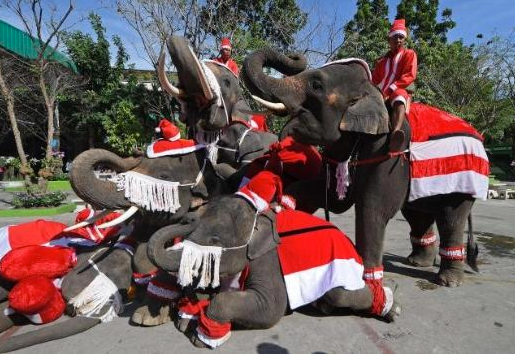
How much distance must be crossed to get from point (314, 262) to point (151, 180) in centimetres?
134

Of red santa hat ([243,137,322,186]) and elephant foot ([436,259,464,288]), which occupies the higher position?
red santa hat ([243,137,322,186])

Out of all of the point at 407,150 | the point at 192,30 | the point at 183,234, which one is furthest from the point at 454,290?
the point at 192,30

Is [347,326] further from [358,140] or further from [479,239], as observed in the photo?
[479,239]

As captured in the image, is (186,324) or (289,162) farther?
(289,162)

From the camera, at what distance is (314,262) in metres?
2.88

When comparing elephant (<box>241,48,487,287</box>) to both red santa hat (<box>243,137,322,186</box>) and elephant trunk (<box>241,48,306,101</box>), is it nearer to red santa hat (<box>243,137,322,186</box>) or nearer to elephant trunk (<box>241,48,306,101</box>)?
elephant trunk (<box>241,48,306,101</box>)

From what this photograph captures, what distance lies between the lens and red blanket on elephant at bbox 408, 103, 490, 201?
346 centimetres

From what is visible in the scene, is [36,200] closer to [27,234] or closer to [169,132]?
[27,234]

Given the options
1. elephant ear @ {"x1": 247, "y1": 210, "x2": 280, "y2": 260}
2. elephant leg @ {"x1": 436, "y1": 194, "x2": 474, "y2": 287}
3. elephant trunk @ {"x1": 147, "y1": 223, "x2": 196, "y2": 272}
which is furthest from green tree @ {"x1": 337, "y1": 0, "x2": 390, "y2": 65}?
elephant trunk @ {"x1": 147, "y1": 223, "x2": 196, "y2": 272}

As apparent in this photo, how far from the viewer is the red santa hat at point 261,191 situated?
276 cm

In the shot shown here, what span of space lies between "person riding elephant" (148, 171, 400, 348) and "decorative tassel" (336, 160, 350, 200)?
48 cm

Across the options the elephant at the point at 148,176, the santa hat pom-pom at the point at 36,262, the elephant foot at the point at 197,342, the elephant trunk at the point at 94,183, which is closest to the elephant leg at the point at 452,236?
the elephant at the point at 148,176

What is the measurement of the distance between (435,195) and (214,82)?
2.13m

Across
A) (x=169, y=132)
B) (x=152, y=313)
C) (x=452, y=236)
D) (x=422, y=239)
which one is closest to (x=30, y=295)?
(x=152, y=313)
